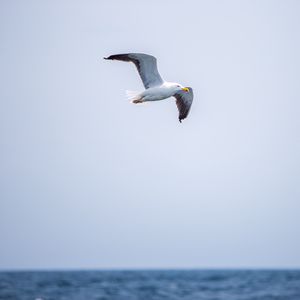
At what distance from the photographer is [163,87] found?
15.9 meters

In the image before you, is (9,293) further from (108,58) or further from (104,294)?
(108,58)

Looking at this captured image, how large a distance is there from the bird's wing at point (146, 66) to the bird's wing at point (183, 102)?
81 cm

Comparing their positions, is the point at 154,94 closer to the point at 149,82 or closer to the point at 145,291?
the point at 149,82

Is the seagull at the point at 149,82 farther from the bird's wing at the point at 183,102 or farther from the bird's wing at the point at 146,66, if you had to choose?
the bird's wing at the point at 183,102

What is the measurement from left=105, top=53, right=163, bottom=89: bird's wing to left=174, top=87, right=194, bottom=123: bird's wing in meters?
0.81

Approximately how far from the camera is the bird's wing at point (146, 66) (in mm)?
15617

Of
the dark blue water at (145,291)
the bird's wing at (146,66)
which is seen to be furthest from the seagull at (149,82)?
the dark blue water at (145,291)

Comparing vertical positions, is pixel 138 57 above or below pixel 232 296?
above

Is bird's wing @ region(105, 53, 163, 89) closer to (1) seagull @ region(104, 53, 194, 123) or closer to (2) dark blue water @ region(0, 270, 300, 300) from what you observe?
(1) seagull @ region(104, 53, 194, 123)

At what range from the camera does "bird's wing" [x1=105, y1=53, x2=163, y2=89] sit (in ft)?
51.2

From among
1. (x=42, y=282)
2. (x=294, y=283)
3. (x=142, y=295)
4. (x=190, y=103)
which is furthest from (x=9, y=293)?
(x=190, y=103)

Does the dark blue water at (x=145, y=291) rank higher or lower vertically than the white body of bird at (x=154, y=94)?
lower

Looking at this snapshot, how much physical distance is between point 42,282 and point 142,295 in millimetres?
9361

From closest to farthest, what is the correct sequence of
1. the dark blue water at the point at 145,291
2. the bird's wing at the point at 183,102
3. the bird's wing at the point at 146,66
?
the bird's wing at the point at 146,66
the bird's wing at the point at 183,102
the dark blue water at the point at 145,291
